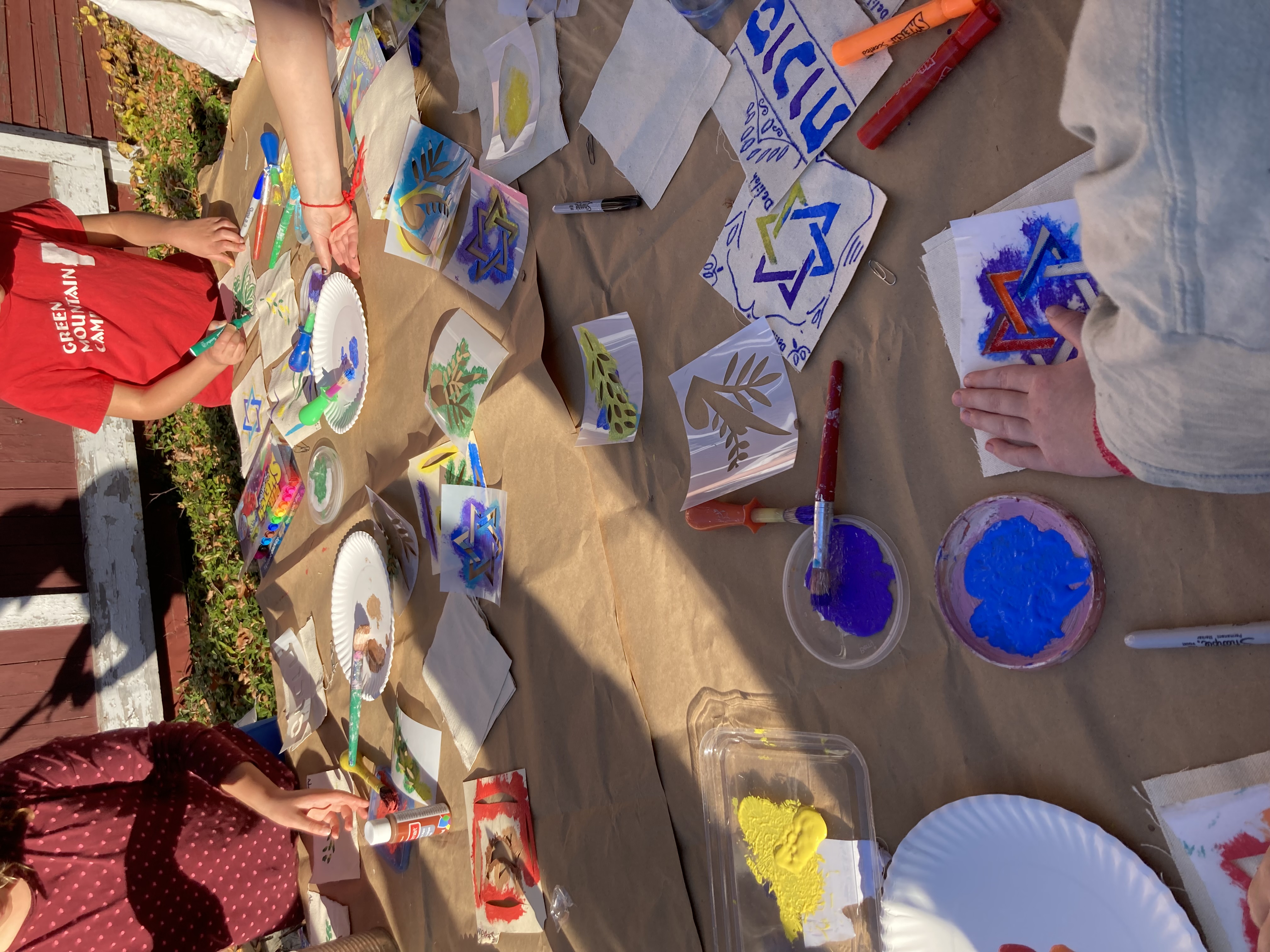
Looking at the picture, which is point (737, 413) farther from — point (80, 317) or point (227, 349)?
point (80, 317)

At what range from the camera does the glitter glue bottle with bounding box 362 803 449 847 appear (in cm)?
128

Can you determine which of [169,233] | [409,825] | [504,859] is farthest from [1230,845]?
[169,233]

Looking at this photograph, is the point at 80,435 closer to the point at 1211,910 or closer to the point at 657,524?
the point at 657,524

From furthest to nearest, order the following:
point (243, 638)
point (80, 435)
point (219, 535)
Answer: point (80, 435) → point (219, 535) → point (243, 638)

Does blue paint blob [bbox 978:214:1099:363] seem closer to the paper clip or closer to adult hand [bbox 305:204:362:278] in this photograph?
the paper clip

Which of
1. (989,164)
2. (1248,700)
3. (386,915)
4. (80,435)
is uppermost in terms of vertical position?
(80,435)

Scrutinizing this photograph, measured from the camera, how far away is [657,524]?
1.05m

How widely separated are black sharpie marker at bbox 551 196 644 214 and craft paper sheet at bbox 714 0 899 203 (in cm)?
17

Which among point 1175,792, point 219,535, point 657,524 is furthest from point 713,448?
point 219,535

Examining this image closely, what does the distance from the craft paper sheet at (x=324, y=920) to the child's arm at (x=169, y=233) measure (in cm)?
168

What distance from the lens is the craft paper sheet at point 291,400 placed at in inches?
A: 71.6

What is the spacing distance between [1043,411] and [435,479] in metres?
1.04

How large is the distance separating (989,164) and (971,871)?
675 millimetres

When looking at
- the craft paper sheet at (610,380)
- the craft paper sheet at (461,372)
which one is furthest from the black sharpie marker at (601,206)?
the craft paper sheet at (461,372)
